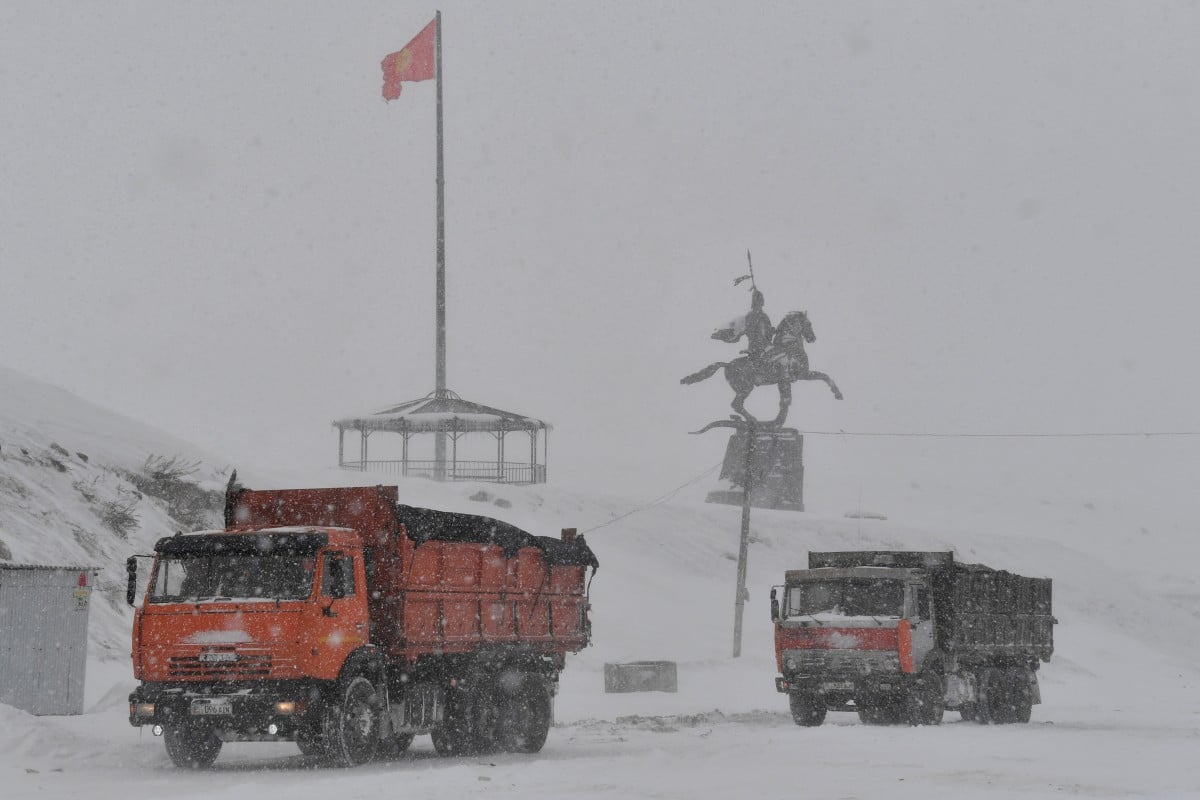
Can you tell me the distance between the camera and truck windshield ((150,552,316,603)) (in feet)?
58.8

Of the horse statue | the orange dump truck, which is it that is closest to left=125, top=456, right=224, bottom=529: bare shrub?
the orange dump truck

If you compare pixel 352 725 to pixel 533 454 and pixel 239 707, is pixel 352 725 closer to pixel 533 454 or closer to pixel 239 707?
pixel 239 707

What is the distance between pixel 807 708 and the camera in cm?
2700

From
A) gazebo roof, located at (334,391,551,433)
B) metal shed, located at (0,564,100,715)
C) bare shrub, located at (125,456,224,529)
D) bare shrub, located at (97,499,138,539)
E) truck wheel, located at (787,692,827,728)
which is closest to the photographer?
metal shed, located at (0,564,100,715)

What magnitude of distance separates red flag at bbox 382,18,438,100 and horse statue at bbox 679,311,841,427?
19.1 m

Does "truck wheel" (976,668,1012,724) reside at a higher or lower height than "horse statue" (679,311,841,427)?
lower

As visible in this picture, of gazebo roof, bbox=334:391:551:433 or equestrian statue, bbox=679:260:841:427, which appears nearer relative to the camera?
gazebo roof, bbox=334:391:551:433

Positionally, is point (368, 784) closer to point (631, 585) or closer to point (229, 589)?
point (229, 589)

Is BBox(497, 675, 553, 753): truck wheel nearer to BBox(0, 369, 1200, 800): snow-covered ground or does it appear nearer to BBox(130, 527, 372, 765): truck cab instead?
BBox(0, 369, 1200, 800): snow-covered ground

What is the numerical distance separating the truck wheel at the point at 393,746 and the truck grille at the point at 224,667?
214cm

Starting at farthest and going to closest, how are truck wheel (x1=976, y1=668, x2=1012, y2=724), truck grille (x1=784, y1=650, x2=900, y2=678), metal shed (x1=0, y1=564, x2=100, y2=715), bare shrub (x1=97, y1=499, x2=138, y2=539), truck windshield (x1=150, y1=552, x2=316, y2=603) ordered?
bare shrub (x1=97, y1=499, x2=138, y2=539) < truck wheel (x1=976, y1=668, x2=1012, y2=724) < truck grille (x1=784, y1=650, x2=900, y2=678) < metal shed (x1=0, y1=564, x2=100, y2=715) < truck windshield (x1=150, y1=552, x2=316, y2=603)

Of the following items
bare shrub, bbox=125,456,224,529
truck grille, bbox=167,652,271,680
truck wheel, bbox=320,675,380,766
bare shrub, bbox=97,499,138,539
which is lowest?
truck wheel, bbox=320,675,380,766

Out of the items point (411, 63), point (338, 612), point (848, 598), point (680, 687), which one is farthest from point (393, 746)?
point (411, 63)

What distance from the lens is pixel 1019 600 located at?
3095cm
